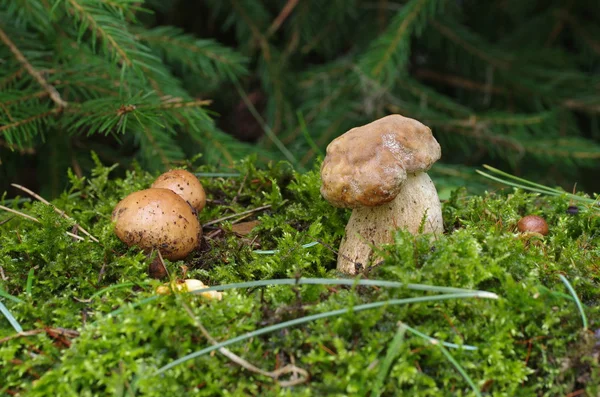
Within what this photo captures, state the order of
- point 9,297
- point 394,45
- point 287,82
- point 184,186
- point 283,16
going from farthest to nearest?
point 287,82
point 283,16
point 394,45
point 184,186
point 9,297

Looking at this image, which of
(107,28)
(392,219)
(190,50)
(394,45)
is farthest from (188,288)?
(394,45)

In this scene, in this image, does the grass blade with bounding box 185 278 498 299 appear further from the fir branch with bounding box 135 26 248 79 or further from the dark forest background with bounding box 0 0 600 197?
the fir branch with bounding box 135 26 248 79

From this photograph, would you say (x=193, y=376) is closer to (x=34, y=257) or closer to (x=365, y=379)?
(x=365, y=379)

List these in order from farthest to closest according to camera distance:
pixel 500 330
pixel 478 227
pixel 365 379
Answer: pixel 478 227, pixel 500 330, pixel 365 379

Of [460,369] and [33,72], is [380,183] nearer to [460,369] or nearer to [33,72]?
[460,369]

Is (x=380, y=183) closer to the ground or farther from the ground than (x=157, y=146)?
farther from the ground

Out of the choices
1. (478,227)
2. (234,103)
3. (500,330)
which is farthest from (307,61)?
(500,330)
